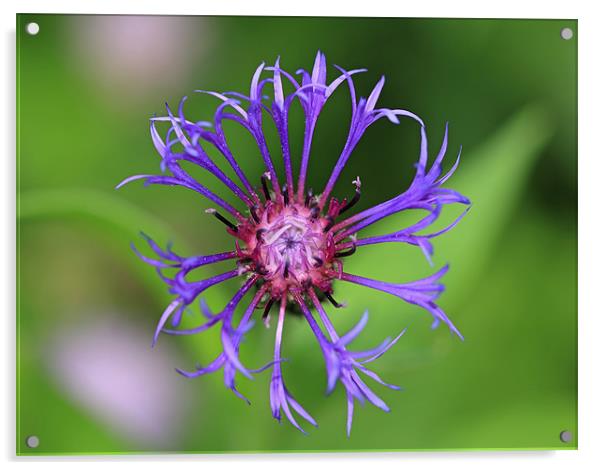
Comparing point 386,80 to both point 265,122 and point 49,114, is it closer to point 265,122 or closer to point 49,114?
point 265,122

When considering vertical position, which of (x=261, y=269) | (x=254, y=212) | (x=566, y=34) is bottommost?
(x=261, y=269)

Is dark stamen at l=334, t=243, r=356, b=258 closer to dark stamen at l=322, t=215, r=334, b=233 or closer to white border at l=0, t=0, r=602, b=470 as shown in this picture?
dark stamen at l=322, t=215, r=334, b=233

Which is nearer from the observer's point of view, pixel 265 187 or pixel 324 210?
pixel 265 187

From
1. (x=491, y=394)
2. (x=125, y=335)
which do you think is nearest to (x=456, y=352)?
(x=491, y=394)

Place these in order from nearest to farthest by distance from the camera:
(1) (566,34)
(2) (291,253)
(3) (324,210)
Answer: (2) (291,253)
(3) (324,210)
(1) (566,34)

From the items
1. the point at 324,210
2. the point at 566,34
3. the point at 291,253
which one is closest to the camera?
the point at 291,253

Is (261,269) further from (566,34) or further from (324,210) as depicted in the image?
(566,34)

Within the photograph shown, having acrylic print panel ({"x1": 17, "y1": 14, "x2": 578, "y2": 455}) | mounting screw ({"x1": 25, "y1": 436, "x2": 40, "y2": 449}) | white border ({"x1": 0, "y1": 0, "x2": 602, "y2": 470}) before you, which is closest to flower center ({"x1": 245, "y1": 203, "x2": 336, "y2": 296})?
acrylic print panel ({"x1": 17, "y1": 14, "x2": 578, "y2": 455})
